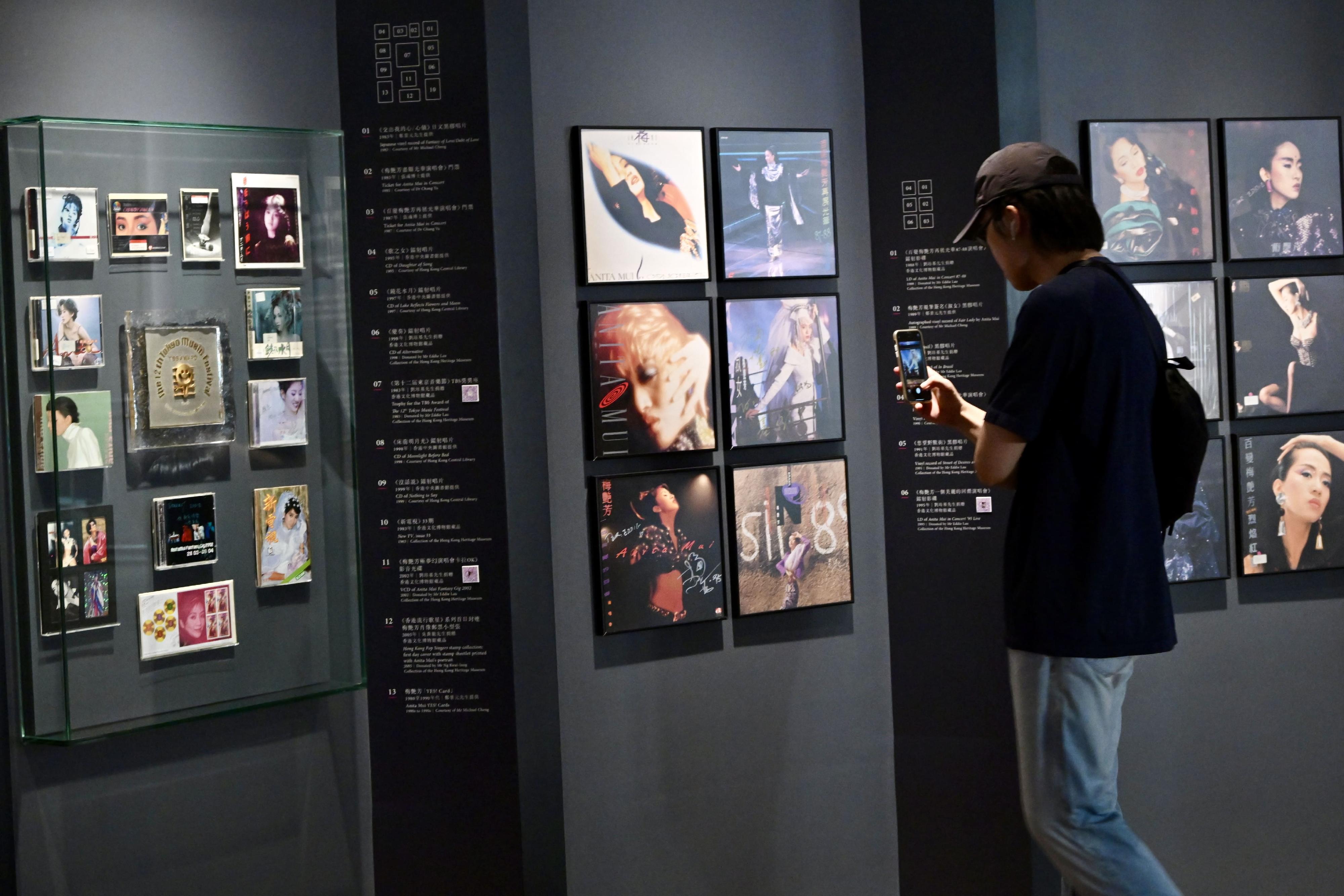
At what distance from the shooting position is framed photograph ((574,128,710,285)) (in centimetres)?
352

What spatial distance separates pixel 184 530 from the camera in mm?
3275

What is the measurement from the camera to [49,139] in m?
3.06

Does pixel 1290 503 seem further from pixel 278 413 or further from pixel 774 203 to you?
pixel 278 413

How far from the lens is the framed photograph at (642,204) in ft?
11.5

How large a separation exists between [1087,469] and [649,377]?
152 cm

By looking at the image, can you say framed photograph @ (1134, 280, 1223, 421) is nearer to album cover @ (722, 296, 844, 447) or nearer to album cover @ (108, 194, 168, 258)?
album cover @ (722, 296, 844, 447)

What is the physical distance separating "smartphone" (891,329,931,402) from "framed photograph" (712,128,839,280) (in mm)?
842

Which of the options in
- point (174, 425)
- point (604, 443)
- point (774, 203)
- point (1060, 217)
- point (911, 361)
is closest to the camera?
point (1060, 217)

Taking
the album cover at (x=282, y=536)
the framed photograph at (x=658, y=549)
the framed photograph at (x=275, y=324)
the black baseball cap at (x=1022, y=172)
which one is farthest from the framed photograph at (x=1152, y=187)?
the album cover at (x=282, y=536)

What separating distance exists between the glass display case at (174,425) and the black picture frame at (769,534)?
48.7 inches

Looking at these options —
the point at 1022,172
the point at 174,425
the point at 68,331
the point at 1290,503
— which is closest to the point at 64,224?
the point at 68,331

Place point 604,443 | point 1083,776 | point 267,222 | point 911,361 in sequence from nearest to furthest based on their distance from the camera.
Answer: point 1083,776 < point 911,361 < point 267,222 < point 604,443

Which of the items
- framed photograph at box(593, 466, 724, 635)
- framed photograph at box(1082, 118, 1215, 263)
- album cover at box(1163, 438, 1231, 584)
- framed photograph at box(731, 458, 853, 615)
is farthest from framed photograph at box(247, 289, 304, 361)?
album cover at box(1163, 438, 1231, 584)

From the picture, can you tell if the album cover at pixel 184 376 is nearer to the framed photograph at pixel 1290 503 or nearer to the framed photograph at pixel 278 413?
the framed photograph at pixel 278 413
